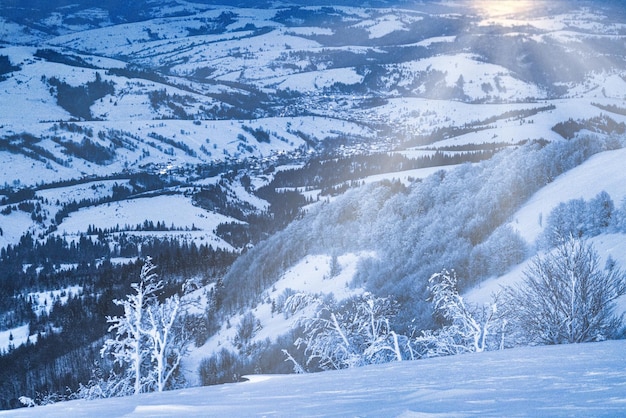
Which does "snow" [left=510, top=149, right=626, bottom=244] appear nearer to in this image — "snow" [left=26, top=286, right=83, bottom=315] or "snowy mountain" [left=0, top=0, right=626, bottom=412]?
"snowy mountain" [left=0, top=0, right=626, bottom=412]

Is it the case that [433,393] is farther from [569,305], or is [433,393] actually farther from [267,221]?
[267,221]

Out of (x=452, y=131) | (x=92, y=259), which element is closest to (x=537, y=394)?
(x=92, y=259)

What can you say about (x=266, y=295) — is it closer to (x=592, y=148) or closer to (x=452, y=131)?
(x=592, y=148)

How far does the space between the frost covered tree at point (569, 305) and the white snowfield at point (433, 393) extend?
180 inches

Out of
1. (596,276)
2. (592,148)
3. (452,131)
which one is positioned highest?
(596,276)

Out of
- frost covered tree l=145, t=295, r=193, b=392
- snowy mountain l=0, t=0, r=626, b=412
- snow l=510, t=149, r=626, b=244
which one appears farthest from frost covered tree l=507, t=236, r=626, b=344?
snow l=510, t=149, r=626, b=244

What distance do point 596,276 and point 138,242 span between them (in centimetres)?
8723

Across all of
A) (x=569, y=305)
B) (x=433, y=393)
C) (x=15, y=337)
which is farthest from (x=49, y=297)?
(x=433, y=393)

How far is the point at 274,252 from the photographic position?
171 ft

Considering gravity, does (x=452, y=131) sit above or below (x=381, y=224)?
below

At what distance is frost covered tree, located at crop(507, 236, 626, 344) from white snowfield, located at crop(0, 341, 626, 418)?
4.57 m

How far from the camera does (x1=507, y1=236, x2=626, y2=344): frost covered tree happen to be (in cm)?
1594

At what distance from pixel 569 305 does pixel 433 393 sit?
36.3 ft

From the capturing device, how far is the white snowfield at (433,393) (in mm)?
5777
